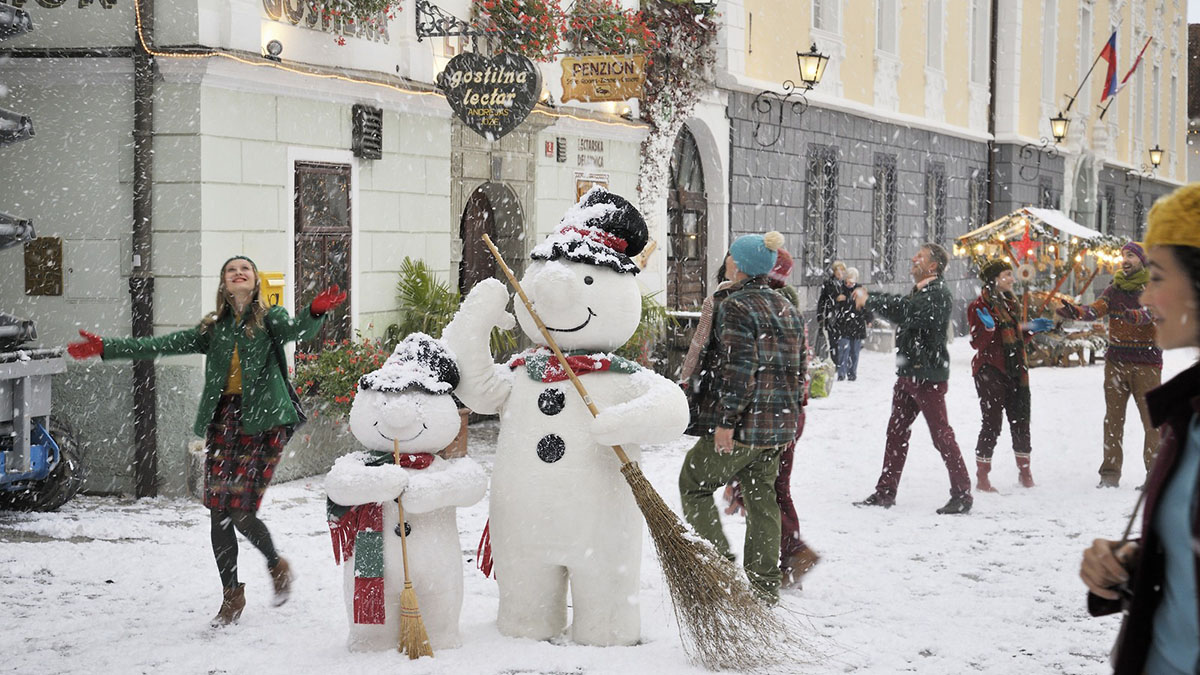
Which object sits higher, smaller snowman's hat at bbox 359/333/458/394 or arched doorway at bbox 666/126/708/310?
arched doorway at bbox 666/126/708/310

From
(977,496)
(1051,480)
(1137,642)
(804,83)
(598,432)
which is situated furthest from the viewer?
(804,83)

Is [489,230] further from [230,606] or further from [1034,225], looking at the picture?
[1034,225]

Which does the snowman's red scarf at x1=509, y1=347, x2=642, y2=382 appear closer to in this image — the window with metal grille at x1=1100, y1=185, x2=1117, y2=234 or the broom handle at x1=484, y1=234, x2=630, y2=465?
the broom handle at x1=484, y1=234, x2=630, y2=465

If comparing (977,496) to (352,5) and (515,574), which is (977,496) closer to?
(515,574)

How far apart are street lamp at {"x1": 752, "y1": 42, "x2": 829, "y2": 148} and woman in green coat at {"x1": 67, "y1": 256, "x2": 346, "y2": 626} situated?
12156mm

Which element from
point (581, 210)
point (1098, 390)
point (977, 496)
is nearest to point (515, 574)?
point (581, 210)

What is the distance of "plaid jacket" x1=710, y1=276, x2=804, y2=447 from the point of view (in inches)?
253

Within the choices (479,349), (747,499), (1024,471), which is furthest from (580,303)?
(1024,471)

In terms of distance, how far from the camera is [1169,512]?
277cm

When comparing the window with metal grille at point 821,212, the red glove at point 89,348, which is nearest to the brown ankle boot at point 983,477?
the red glove at point 89,348

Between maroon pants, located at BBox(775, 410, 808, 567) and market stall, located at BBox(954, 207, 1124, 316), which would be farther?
market stall, located at BBox(954, 207, 1124, 316)

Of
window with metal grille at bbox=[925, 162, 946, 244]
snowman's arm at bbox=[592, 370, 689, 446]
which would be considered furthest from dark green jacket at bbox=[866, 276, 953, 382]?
window with metal grille at bbox=[925, 162, 946, 244]

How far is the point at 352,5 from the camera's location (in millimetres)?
10148

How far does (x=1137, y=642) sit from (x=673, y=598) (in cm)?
275
